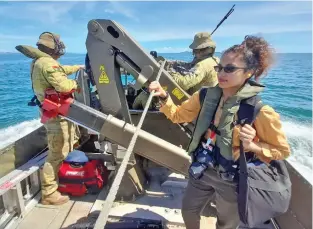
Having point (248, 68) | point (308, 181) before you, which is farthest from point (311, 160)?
point (248, 68)

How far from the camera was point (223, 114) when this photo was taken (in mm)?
1984

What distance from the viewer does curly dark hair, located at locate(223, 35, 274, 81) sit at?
1.87m

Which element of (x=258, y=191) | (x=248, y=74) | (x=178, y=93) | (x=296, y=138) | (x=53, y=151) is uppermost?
(x=248, y=74)

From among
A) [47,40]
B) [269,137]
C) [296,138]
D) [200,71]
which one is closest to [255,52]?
[269,137]

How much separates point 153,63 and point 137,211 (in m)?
1.72

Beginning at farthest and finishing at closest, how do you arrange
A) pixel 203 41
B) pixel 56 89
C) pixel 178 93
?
pixel 203 41
pixel 178 93
pixel 56 89

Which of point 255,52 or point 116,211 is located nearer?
point 255,52

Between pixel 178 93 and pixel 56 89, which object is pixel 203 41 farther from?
pixel 56 89

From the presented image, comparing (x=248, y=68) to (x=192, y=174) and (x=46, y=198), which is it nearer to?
(x=192, y=174)

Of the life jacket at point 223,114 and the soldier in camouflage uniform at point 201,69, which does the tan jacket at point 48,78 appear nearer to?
the soldier in camouflage uniform at point 201,69

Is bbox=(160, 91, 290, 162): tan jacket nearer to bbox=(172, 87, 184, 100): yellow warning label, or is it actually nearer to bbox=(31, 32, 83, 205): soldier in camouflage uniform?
bbox=(172, 87, 184, 100): yellow warning label

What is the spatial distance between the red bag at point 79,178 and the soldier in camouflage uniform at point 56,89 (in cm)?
10

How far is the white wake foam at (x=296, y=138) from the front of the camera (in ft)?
27.7

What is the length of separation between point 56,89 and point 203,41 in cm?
210
